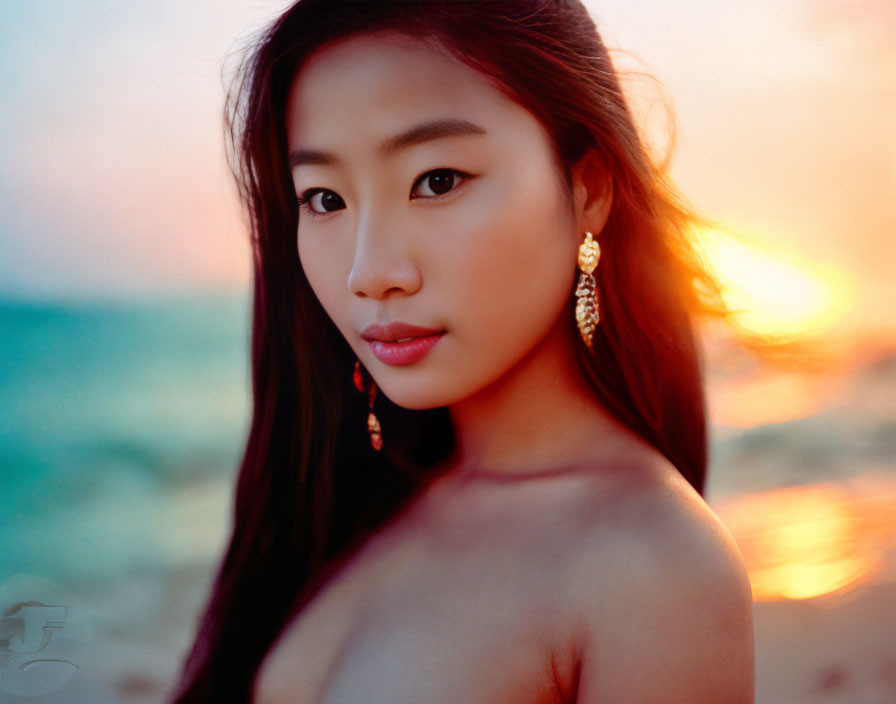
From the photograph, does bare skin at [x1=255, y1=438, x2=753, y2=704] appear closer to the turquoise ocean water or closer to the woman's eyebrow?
the woman's eyebrow

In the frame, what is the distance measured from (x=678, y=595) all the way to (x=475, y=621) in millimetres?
298

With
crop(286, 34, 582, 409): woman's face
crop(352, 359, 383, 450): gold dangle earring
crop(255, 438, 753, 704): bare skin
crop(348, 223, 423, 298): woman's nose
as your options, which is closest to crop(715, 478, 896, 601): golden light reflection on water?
A: crop(352, 359, 383, 450): gold dangle earring

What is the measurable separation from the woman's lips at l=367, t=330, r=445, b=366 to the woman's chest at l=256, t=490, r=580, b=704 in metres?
0.31

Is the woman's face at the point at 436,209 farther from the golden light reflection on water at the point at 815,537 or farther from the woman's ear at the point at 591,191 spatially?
the golden light reflection on water at the point at 815,537

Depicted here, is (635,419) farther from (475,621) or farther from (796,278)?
(796,278)

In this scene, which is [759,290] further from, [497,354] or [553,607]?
[553,607]

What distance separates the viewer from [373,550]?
1.70 meters

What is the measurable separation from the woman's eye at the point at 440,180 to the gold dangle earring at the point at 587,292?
24 centimetres

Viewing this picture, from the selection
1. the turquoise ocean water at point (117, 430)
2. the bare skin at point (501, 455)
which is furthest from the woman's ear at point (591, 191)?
the turquoise ocean water at point (117, 430)

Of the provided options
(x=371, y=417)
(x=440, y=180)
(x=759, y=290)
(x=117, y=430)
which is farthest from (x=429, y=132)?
(x=117, y=430)

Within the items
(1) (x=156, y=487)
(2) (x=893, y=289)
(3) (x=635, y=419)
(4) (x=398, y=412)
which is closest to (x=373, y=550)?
(4) (x=398, y=412)

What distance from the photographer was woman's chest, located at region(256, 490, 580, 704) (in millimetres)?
1335

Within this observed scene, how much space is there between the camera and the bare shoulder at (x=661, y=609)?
4.11 feet

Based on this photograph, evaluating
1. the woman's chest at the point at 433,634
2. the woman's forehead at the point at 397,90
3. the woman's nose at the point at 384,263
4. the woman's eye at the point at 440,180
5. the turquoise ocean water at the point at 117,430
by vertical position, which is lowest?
the turquoise ocean water at the point at 117,430
